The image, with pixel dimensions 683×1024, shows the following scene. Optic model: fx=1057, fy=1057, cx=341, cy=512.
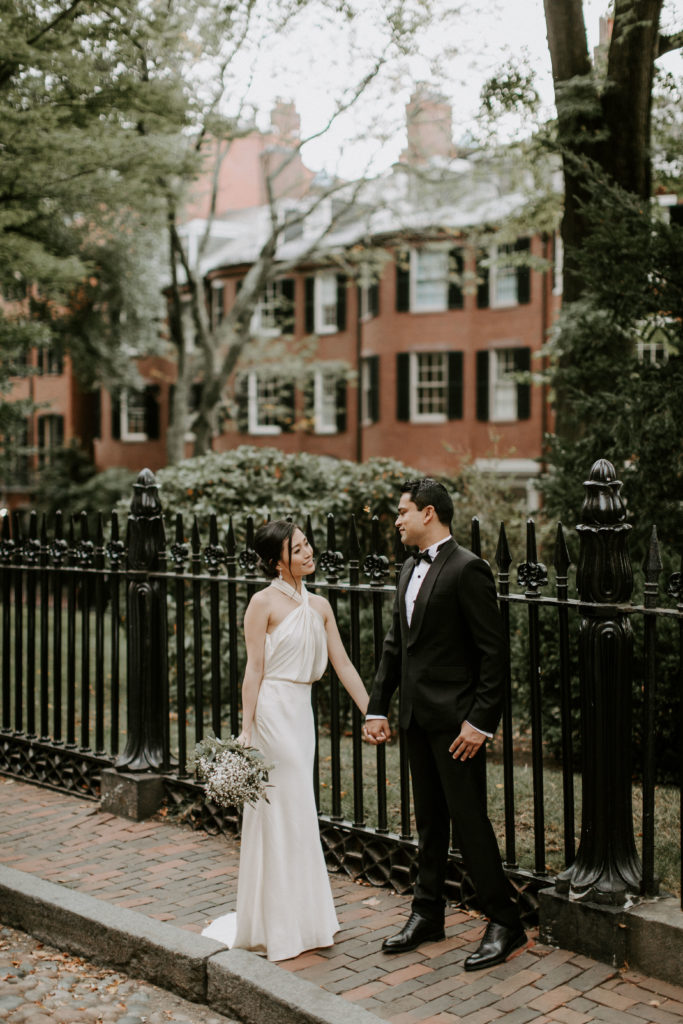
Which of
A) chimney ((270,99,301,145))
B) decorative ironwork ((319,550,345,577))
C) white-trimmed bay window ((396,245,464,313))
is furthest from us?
white-trimmed bay window ((396,245,464,313))

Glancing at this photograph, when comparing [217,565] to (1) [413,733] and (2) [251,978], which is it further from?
(2) [251,978]

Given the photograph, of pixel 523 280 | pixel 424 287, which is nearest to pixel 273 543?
pixel 523 280

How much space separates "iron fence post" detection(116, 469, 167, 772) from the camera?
6426 mm

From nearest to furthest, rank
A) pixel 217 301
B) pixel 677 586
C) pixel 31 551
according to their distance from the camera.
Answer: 1. pixel 677 586
2. pixel 31 551
3. pixel 217 301

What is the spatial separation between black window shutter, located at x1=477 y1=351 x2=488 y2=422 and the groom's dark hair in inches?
1007

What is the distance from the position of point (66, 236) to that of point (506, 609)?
20656 millimetres

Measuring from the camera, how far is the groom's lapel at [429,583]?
4.21 m

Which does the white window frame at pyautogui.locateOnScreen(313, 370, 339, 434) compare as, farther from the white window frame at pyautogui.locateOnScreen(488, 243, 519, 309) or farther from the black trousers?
the black trousers

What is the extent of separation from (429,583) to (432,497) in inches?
13.6

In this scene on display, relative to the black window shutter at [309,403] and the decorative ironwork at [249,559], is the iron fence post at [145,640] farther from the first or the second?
the black window shutter at [309,403]

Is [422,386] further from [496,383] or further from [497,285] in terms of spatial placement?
[497,285]

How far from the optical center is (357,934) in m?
4.54

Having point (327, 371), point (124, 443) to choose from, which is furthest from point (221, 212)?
point (327, 371)

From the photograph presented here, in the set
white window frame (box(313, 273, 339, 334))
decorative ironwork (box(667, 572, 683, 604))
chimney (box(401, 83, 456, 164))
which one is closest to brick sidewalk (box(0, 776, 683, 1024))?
decorative ironwork (box(667, 572, 683, 604))
